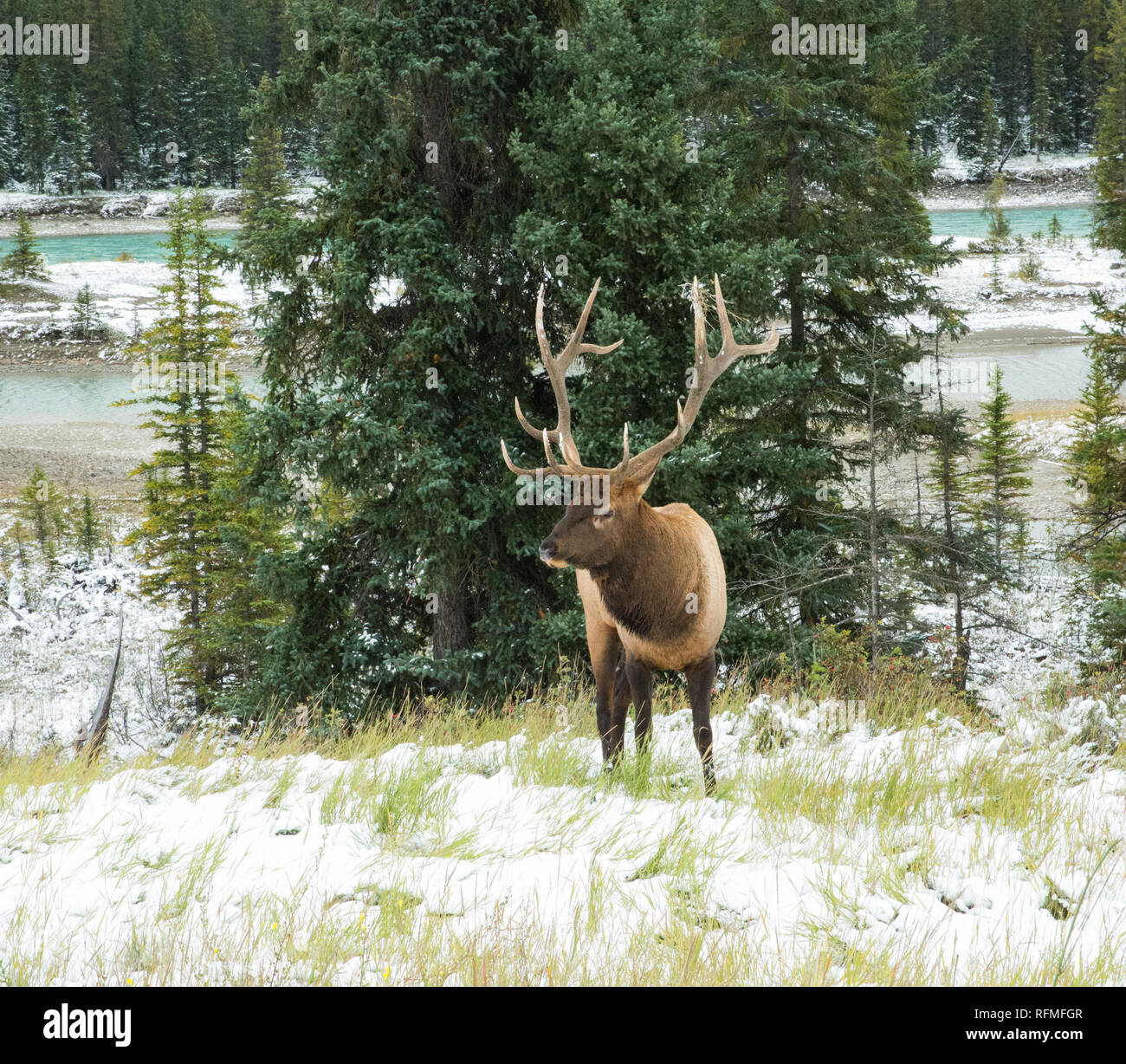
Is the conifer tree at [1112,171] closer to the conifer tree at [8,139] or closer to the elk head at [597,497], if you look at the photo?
the elk head at [597,497]

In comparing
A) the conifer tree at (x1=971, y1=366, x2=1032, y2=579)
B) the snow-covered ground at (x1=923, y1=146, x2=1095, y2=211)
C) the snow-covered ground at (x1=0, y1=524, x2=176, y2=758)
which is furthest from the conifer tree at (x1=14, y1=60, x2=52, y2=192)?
the conifer tree at (x1=971, y1=366, x2=1032, y2=579)

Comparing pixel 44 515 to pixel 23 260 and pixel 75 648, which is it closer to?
pixel 75 648

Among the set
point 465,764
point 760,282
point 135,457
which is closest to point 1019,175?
point 135,457

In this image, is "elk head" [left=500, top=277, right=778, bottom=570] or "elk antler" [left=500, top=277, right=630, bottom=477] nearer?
"elk head" [left=500, top=277, right=778, bottom=570]

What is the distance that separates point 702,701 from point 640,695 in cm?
40

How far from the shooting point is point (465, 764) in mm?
6512

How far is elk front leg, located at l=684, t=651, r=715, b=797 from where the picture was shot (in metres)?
→ 5.99

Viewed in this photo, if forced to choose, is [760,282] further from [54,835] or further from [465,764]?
[54,835]

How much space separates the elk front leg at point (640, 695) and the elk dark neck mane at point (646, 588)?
28 cm

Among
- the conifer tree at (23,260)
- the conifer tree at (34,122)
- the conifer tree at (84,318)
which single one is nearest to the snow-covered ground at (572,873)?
the conifer tree at (84,318)

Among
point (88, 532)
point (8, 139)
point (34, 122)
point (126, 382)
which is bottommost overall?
point (88, 532)

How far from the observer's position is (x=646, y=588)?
5.96 metres

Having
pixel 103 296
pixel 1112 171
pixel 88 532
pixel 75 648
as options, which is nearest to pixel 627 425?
pixel 1112 171

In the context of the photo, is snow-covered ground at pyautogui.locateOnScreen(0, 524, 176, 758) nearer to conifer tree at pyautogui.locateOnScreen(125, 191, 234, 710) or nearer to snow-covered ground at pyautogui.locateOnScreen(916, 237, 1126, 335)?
conifer tree at pyautogui.locateOnScreen(125, 191, 234, 710)
